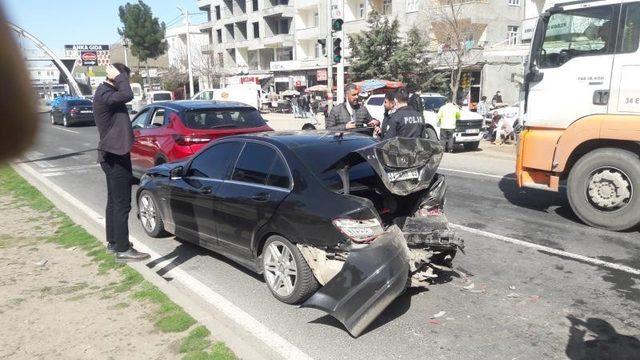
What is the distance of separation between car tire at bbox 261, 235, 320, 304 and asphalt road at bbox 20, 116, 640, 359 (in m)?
0.12

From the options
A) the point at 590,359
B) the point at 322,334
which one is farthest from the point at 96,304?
the point at 590,359

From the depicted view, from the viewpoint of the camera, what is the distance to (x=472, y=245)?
604cm

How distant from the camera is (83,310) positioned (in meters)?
4.40

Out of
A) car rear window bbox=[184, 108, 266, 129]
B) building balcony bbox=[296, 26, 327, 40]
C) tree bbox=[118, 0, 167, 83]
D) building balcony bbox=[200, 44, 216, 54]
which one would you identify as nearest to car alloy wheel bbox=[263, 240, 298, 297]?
car rear window bbox=[184, 108, 266, 129]

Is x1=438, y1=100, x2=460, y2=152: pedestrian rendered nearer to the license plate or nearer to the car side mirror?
the car side mirror

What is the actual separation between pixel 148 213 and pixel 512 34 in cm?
3545

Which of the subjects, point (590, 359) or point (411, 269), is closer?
point (590, 359)

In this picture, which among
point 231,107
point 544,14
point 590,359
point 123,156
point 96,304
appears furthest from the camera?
point 231,107

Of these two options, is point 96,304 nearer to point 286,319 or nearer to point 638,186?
point 286,319

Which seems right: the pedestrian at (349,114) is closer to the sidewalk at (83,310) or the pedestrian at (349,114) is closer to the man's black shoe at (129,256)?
the man's black shoe at (129,256)

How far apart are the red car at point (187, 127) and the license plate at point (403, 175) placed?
4.68m

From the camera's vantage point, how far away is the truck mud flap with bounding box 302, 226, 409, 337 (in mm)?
3766

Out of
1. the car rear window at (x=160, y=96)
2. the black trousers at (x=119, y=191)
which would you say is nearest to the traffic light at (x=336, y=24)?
the black trousers at (x=119, y=191)

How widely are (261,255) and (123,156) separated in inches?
73.4
